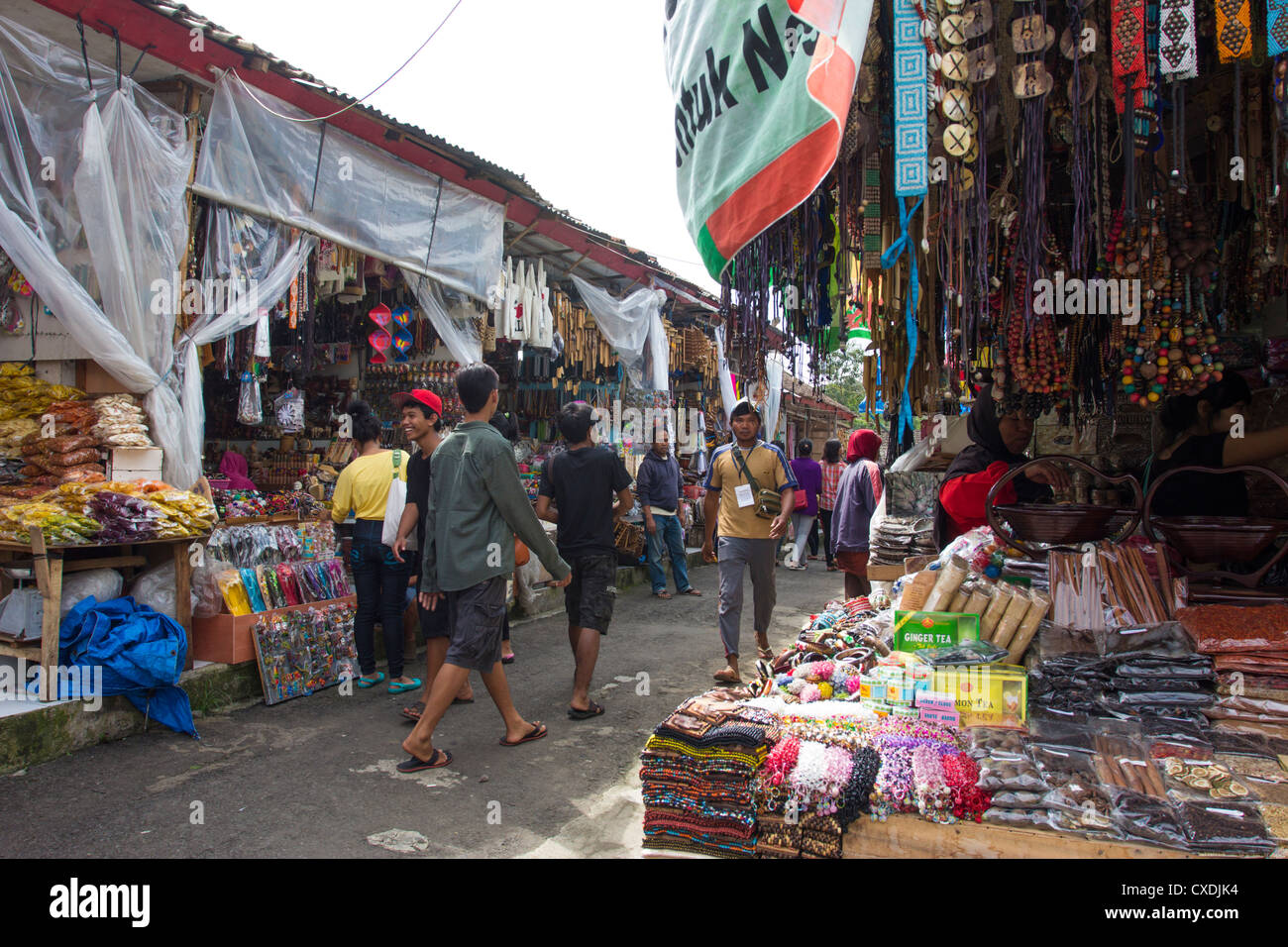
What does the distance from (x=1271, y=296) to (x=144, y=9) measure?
6739 millimetres

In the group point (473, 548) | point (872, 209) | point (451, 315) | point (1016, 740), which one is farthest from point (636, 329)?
point (1016, 740)

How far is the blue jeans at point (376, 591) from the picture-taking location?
5.51 meters

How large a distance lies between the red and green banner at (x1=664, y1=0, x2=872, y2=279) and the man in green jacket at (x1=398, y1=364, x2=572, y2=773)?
192 cm

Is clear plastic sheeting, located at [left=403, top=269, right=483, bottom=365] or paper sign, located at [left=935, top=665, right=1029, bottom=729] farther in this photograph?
clear plastic sheeting, located at [left=403, top=269, right=483, bottom=365]

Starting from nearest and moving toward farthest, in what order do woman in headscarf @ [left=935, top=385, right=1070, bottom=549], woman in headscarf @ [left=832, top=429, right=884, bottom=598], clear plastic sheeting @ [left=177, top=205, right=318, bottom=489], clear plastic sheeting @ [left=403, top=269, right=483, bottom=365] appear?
1. woman in headscarf @ [left=935, top=385, right=1070, bottom=549]
2. clear plastic sheeting @ [left=177, top=205, right=318, bottom=489]
3. woman in headscarf @ [left=832, top=429, right=884, bottom=598]
4. clear plastic sheeting @ [left=403, top=269, right=483, bottom=365]

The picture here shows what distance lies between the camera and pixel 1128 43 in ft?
8.13

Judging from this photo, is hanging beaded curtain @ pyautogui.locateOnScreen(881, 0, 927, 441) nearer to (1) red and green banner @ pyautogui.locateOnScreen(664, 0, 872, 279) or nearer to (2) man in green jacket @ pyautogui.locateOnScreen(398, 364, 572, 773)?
(1) red and green banner @ pyautogui.locateOnScreen(664, 0, 872, 279)

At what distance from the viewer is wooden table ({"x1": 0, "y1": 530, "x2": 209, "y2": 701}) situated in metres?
4.23

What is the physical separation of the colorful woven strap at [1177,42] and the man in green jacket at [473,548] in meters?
3.13

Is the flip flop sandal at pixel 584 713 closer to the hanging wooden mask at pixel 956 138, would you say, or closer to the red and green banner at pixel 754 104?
the red and green banner at pixel 754 104

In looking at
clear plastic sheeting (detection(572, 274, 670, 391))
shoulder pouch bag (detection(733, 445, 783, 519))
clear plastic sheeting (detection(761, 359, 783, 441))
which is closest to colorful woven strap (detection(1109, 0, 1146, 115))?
shoulder pouch bag (detection(733, 445, 783, 519))

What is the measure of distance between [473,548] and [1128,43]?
3.42 m

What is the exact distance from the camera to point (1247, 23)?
2400 mm

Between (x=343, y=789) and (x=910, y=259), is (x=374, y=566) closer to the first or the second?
(x=343, y=789)
